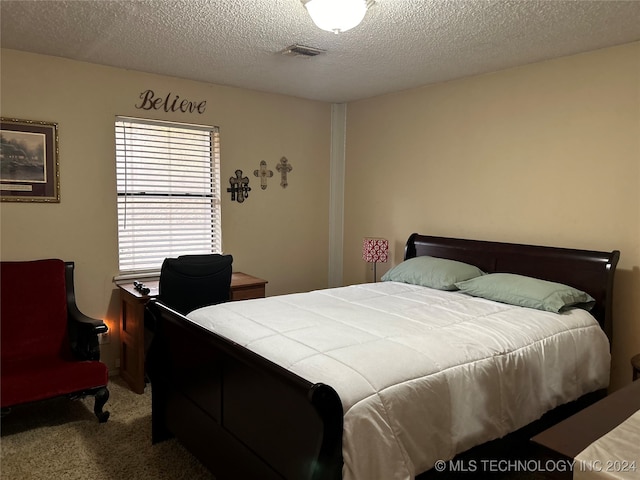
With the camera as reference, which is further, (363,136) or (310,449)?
(363,136)

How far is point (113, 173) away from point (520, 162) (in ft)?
10.3

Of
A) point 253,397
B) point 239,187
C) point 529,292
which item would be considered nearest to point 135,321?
point 239,187

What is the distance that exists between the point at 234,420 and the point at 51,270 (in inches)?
78.0

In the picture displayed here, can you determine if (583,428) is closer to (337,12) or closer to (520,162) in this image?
(337,12)

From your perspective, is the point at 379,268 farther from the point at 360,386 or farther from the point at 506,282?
the point at 360,386

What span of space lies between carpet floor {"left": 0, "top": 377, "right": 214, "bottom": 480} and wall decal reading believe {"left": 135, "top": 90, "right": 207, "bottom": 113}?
2288 millimetres

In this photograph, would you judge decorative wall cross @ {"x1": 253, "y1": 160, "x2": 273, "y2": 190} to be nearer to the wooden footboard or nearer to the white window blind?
the white window blind

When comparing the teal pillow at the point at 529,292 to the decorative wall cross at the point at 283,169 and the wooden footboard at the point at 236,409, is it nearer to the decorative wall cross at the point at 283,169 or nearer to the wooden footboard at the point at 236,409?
the wooden footboard at the point at 236,409

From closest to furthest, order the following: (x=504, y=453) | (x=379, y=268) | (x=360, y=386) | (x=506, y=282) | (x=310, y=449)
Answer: (x=310, y=449), (x=360, y=386), (x=504, y=453), (x=506, y=282), (x=379, y=268)

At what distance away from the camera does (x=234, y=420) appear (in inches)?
85.7

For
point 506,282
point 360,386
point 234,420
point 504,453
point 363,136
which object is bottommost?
point 504,453

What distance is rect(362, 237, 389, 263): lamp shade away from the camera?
446 cm

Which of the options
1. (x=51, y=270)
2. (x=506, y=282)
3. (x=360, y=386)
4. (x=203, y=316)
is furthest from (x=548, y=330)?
(x=51, y=270)

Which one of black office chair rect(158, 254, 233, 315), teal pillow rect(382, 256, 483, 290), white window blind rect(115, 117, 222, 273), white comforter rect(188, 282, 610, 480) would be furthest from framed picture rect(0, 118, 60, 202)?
teal pillow rect(382, 256, 483, 290)
